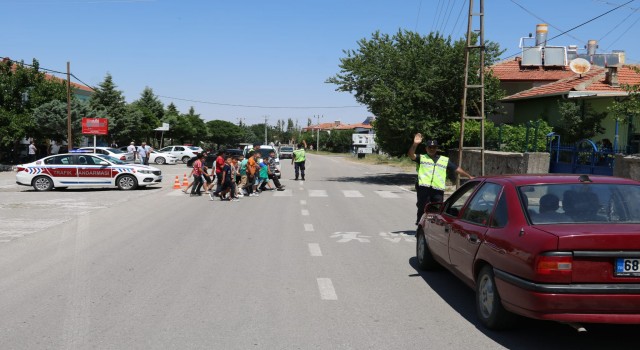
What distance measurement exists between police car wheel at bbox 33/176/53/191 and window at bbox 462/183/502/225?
18548 mm

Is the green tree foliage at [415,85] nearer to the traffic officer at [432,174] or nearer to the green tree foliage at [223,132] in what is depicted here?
the traffic officer at [432,174]

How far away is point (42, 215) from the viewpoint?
14094 mm

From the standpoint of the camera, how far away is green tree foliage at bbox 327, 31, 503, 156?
2753cm

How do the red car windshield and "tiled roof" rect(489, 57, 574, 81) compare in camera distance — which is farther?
"tiled roof" rect(489, 57, 574, 81)

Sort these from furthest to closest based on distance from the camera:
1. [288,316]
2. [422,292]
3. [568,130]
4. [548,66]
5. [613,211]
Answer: [548,66], [568,130], [422,292], [288,316], [613,211]

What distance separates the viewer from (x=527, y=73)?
36312 mm

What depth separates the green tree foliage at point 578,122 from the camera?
22.9m

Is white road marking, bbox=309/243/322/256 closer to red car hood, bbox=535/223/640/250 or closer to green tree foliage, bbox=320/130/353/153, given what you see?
red car hood, bbox=535/223/640/250

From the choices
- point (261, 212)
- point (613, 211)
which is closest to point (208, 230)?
point (261, 212)

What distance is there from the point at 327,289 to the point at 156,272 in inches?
93.1

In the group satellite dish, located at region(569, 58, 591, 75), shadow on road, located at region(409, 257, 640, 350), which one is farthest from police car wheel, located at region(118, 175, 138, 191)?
satellite dish, located at region(569, 58, 591, 75)

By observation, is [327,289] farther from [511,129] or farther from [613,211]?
[511,129]

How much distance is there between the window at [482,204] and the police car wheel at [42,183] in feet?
60.9

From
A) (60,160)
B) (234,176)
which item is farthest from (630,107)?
(60,160)
